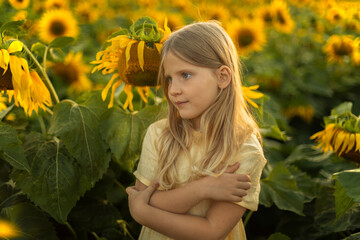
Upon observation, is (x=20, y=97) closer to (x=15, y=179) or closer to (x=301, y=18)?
(x=15, y=179)

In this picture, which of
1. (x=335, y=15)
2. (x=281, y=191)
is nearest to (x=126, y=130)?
(x=281, y=191)

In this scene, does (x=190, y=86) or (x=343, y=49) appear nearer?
(x=190, y=86)

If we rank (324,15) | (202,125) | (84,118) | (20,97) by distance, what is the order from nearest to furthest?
(202,125), (20,97), (84,118), (324,15)

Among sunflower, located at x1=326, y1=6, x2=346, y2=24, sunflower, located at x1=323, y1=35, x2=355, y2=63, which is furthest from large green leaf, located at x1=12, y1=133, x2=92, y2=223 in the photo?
sunflower, located at x1=326, y1=6, x2=346, y2=24

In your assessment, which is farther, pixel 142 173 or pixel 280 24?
pixel 280 24

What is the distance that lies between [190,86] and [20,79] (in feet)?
1.25

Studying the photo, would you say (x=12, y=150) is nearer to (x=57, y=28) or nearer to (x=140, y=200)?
(x=140, y=200)

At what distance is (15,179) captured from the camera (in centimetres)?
108

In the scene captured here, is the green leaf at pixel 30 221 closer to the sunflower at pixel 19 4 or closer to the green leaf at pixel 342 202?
the green leaf at pixel 342 202

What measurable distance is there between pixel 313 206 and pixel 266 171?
7.4 inches

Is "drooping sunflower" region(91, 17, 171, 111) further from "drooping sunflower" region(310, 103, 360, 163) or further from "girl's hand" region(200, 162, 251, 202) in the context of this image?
"drooping sunflower" region(310, 103, 360, 163)

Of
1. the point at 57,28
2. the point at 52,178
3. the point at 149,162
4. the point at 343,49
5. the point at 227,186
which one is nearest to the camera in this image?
the point at 227,186

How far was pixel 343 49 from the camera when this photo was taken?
7.19 ft

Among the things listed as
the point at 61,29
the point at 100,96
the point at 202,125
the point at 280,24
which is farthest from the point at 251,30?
the point at 202,125
